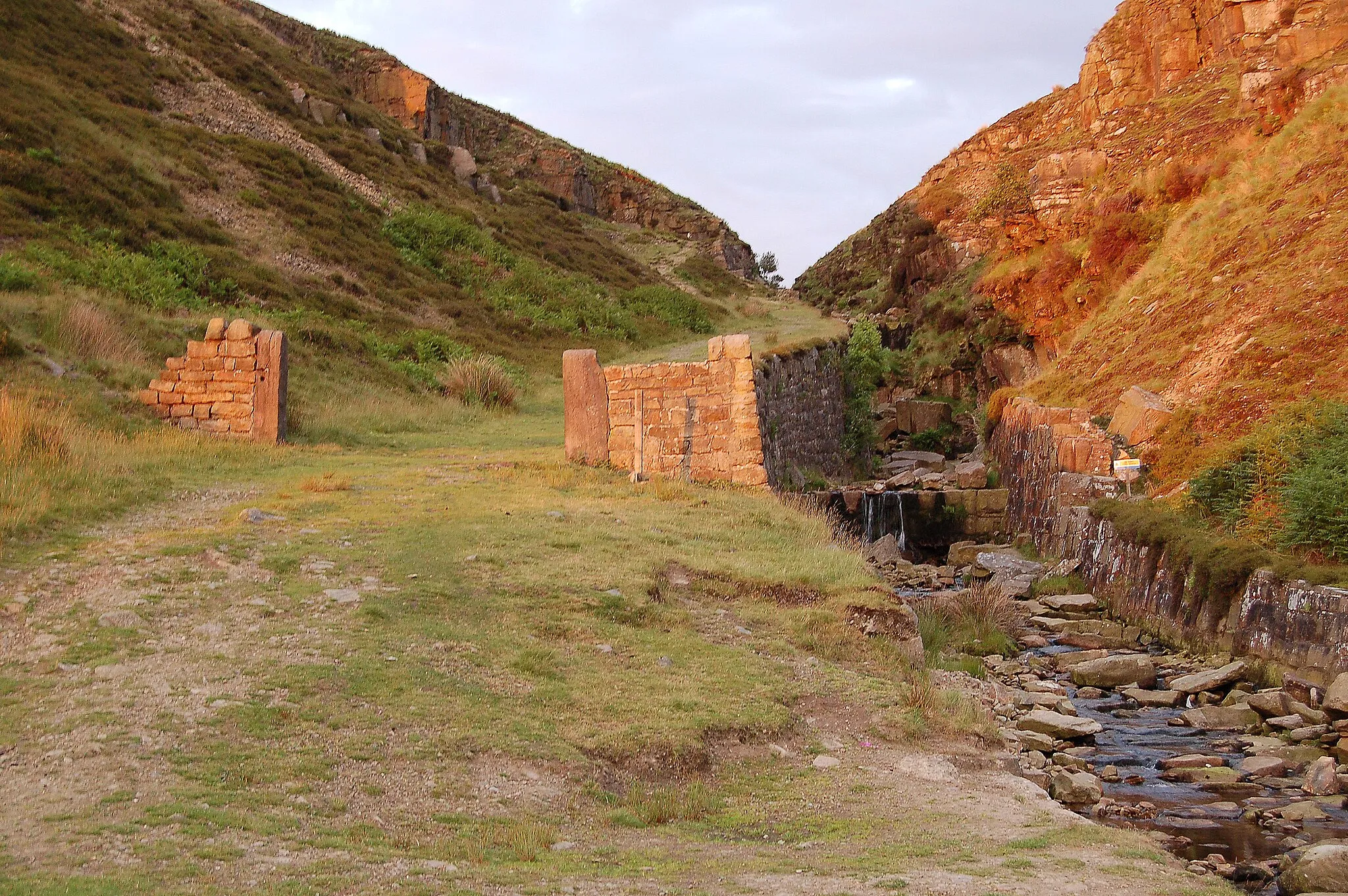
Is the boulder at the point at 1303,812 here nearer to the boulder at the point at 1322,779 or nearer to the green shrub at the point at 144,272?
the boulder at the point at 1322,779

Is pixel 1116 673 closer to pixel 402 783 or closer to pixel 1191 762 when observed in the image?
pixel 1191 762

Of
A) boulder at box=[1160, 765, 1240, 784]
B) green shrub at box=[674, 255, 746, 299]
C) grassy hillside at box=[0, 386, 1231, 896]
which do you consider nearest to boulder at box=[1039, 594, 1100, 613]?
grassy hillside at box=[0, 386, 1231, 896]

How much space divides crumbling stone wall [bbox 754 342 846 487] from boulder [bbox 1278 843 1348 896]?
36.6 ft

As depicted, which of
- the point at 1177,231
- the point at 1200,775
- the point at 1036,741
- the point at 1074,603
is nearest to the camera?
the point at 1200,775

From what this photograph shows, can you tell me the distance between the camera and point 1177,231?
71.9 feet

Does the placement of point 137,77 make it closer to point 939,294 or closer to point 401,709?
point 939,294

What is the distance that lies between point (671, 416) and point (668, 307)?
27.3m

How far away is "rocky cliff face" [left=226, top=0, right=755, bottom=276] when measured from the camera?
60.0 meters

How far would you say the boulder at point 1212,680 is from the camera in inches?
416

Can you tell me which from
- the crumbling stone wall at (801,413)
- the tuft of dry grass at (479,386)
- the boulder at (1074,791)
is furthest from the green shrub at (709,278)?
the boulder at (1074,791)

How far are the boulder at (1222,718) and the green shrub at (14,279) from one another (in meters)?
16.8

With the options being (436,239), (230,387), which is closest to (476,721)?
(230,387)

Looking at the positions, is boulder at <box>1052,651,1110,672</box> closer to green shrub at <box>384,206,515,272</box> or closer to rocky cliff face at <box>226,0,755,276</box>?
green shrub at <box>384,206,515,272</box>

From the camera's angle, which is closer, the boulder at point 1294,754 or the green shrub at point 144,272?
the boulder at point 1294,754
